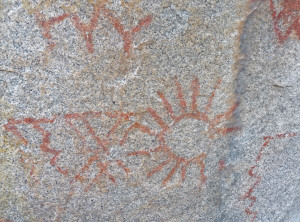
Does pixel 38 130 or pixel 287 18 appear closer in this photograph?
pixel 38 130

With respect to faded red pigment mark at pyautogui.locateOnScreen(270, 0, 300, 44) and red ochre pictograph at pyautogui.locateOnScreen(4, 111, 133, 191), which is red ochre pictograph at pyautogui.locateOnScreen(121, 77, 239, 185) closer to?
red ochre pictograph at pyautogui.locateOnScreen(4, 111, 133, 191)

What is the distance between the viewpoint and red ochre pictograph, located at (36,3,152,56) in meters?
0.73

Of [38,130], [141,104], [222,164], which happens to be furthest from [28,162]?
[222,164]

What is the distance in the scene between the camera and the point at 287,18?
0.94 m

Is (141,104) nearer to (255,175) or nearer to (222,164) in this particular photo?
(222,164)

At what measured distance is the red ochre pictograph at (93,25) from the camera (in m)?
0.73

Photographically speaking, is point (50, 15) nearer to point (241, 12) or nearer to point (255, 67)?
point (241, 12)

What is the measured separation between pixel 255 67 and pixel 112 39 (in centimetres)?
45

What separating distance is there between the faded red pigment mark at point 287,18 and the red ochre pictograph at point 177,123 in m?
0.24

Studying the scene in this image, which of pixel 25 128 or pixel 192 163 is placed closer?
pixel 25 128

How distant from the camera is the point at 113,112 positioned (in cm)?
85

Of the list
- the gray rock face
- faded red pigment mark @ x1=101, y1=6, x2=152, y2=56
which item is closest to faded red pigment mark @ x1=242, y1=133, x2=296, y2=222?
the gray rock face

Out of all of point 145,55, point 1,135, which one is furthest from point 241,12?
point 1,135

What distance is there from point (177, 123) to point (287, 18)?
45 centimetres
